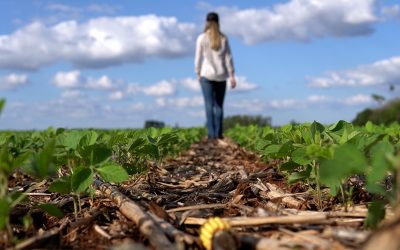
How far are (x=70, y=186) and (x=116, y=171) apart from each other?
9.0 inches

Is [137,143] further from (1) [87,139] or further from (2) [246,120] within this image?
(2) [246,120]

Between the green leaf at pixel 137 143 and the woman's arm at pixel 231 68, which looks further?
the woman's arm at pixel 231 68

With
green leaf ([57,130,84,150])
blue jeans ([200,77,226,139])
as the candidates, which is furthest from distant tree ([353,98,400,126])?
green leaf ([57,130,84,150])

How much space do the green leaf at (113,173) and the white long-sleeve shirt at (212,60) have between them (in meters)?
8.83

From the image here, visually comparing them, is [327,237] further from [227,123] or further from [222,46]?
[227,123]

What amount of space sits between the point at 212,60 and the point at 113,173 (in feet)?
29.5

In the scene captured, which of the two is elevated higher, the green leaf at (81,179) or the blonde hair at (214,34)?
the blonde hair at (214,34)

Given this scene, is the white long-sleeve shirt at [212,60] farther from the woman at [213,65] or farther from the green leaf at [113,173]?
the green leaf at [113,173]

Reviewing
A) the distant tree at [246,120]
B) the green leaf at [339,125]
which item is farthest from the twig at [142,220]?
the distant tree at [246,120]

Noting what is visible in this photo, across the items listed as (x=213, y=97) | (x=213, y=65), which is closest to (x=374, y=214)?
(x=213, y=65)

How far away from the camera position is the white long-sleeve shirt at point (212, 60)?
1116 cm

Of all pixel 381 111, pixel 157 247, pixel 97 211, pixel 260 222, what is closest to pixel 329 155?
pixel 260 222

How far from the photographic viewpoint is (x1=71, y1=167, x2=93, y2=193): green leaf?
7.82ft

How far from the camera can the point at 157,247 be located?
73.2 inches
